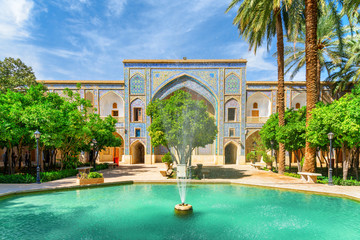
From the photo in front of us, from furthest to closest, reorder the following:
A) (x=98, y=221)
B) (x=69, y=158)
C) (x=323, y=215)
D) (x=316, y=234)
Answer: (x=69, y=158)
(x=323, y=215)
(x=98, y=221)
(x=316, y=234)

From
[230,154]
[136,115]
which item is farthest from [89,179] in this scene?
[230,154]

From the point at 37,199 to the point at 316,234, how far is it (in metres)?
9.43

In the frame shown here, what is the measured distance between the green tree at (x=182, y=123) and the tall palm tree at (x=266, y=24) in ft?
16.4

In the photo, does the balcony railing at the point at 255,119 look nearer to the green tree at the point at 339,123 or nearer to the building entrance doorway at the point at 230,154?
the building entrance doorway at the point at 230,154

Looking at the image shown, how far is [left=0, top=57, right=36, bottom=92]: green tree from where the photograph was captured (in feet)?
60.4

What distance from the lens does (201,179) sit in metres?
11.8

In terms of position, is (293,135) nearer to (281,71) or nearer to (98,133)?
(281,71)

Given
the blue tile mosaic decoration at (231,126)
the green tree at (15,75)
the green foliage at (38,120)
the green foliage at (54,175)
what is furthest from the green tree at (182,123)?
the green tree at (15,75)

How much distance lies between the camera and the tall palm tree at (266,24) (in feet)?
38.9

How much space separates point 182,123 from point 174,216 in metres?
5.54

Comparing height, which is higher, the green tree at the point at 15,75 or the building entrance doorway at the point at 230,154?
the green tree at the point at 15,75

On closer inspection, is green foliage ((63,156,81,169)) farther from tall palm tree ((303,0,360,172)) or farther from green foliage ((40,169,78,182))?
tall palm tree ((303,0,360,172))

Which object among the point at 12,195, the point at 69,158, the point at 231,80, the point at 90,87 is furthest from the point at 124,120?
the point at 12,195

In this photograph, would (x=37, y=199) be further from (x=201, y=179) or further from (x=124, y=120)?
(x=124, y=120)
